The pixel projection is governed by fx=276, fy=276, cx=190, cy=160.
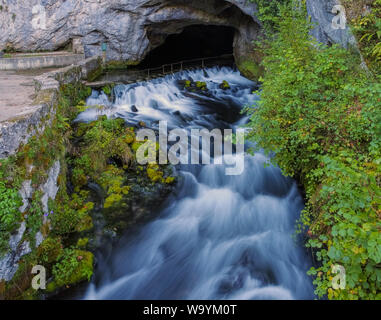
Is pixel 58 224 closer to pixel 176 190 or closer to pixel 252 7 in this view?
pixel 176 190

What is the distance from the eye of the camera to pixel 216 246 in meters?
5.41

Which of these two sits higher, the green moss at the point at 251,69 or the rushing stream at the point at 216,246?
the green moss at the point at 251,69

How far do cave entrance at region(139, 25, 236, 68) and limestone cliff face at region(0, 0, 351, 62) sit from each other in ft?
12.2

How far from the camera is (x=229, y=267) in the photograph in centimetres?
496

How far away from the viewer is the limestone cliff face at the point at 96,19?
12445mm

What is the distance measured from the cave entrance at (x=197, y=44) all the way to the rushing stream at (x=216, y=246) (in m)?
11.5

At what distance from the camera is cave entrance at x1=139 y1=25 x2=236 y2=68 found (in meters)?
18.1

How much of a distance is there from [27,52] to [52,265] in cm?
1235

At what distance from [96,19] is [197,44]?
9.98 meters

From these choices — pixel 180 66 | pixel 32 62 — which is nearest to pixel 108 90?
pixel 32 62

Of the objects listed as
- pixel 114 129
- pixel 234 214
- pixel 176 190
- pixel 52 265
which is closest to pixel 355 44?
pixel 234 214

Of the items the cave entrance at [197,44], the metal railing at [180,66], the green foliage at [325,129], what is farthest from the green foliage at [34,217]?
the cave entrance at [197,44]

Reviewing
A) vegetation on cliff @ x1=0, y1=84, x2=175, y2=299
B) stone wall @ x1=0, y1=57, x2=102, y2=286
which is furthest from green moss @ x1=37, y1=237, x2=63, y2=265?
stone wall @ x1=0, y1=57, x2=102, y2=286

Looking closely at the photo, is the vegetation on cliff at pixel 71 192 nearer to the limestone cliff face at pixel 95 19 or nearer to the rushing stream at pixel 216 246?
the rushing stream at pixel 216 246
